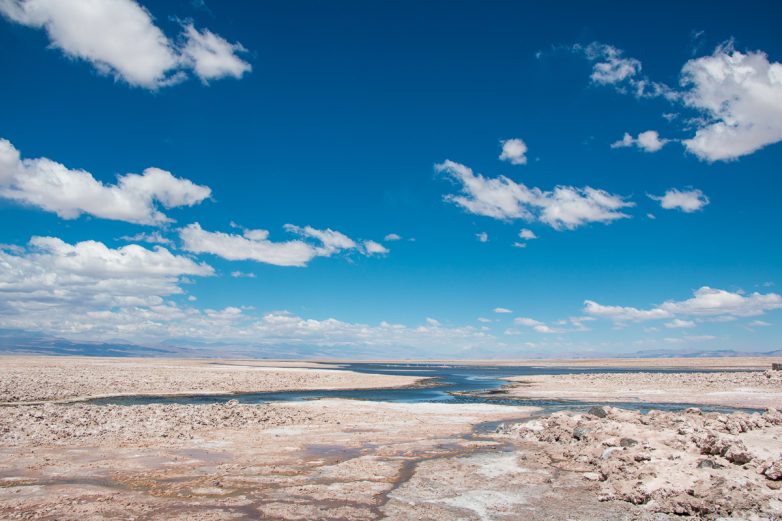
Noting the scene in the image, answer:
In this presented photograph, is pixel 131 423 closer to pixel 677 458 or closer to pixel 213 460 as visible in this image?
pixel 213 460

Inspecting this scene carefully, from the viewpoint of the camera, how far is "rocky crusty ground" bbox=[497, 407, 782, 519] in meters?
12.2

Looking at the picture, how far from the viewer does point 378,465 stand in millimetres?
17031

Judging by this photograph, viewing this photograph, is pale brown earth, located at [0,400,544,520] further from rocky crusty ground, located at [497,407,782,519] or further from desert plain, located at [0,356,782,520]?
rocky crusty ground, located at [497,407,782,519]

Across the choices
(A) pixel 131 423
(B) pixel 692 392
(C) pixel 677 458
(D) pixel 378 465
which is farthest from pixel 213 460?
(B) pixel 692 392

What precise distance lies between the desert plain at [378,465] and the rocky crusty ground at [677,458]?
5cm

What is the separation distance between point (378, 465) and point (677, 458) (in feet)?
31.2

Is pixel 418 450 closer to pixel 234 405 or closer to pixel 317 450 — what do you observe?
pixel 317 450

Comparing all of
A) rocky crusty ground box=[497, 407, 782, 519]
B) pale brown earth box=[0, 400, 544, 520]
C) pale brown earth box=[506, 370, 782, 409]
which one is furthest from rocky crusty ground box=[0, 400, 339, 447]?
pale brown earth box=[506, 370, 782, 409]

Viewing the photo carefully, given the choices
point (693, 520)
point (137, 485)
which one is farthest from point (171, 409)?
point (693, 520)

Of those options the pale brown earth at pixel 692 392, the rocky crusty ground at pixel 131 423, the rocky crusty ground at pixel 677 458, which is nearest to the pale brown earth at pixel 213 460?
the rocky crusty ground at pixel 131 423

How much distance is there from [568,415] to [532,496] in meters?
11.9

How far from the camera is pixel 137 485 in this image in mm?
14094

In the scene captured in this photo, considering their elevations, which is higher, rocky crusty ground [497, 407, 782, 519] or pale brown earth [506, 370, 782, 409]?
rocky crusty ground [497, 407, 782, 519]

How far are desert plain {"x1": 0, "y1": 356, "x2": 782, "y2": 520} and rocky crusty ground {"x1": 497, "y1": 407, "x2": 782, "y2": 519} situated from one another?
53 mm
